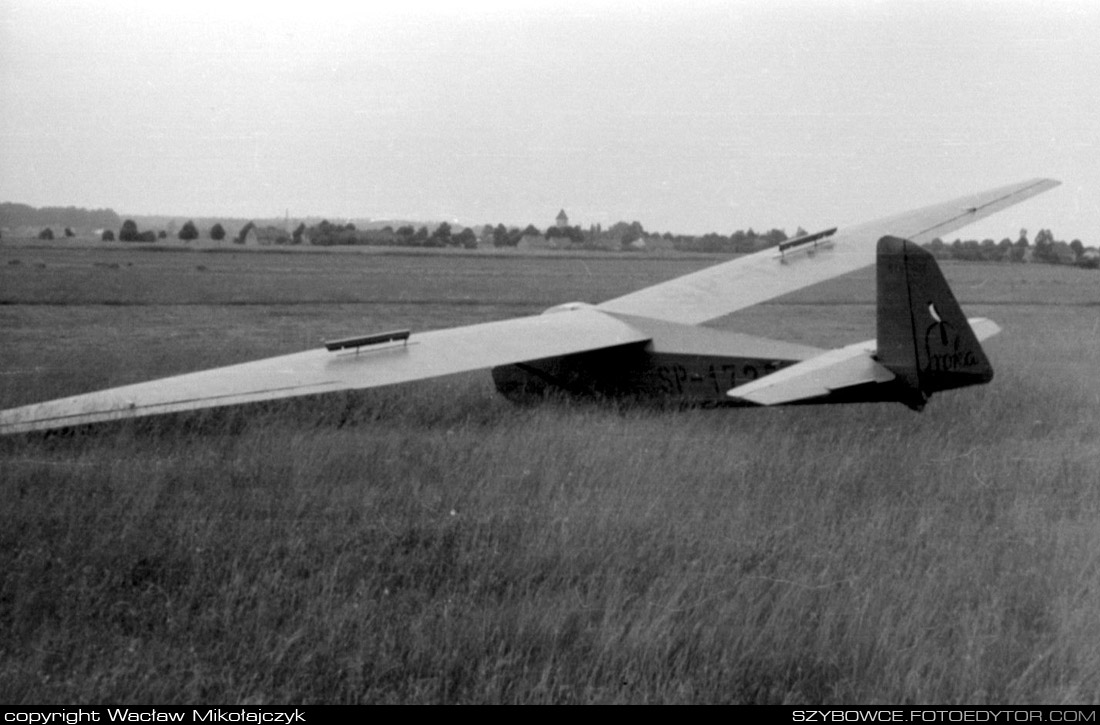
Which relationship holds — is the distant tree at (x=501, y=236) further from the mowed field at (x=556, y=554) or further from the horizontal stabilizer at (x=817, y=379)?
the horizontal stabilizer at (x=817, y=379)

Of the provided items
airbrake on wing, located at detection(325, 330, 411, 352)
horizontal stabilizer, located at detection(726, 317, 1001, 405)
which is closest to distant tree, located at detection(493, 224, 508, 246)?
airbrake on wing, located at detection(325, 330, 411, 352)

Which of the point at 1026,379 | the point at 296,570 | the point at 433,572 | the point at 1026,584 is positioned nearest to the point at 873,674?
the point at 1026,584

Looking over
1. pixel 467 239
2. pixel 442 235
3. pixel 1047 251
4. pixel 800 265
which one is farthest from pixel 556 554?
pixel 442 235

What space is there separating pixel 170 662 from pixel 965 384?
23.7 ft

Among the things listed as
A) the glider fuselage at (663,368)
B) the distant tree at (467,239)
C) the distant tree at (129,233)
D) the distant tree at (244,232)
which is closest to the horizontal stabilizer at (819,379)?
the glider fuselage at (663,368)

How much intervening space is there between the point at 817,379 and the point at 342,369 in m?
4.89

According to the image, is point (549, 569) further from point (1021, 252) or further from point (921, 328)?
point (1021, 252)

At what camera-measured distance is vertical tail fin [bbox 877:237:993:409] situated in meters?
8.66

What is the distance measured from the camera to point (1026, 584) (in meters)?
5.73

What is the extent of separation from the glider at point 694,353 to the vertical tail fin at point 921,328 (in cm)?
1

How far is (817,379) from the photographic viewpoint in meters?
9.06

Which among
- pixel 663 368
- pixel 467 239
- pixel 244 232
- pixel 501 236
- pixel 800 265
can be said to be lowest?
pixel 663 368

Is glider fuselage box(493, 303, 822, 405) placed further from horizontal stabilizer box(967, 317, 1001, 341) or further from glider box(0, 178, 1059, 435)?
horizontal stabilizer box(967, 317, 1001, 341)

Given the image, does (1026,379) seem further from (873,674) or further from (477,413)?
(873,674)
